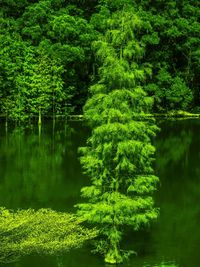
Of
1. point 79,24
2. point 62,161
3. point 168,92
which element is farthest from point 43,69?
point 62,161

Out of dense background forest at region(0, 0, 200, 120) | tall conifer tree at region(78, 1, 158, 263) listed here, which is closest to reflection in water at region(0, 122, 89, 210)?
dense background forest at region(0, 0, 200, 120)

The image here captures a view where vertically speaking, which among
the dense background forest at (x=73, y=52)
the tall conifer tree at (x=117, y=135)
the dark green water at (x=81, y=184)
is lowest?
the dark green water at (x=81, y=184)

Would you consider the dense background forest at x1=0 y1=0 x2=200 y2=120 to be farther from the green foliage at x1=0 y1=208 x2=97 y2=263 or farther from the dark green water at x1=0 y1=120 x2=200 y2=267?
the green foliage at x1=0 y1=208 x2=97 y2=263

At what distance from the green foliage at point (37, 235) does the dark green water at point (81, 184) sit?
0.64 m

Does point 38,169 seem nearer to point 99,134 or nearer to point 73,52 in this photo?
point 99,134

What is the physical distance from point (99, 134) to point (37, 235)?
16.2 feet

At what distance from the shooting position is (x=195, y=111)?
283ft

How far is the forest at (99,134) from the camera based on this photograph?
21.9 meters

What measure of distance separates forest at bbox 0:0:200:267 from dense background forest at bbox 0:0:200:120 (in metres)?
0.20

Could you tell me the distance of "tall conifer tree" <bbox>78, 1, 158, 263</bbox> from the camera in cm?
2152

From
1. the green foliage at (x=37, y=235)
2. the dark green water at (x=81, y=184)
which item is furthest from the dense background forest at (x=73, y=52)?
the green foliage at (x=37, y=235)

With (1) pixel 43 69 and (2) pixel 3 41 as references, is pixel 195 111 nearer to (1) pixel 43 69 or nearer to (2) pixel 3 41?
(1) pixel 43 69

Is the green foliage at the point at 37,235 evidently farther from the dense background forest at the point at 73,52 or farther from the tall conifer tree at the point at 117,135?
the dense background forest at the point at 73,52

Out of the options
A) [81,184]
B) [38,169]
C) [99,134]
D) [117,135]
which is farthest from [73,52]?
[117,135]
